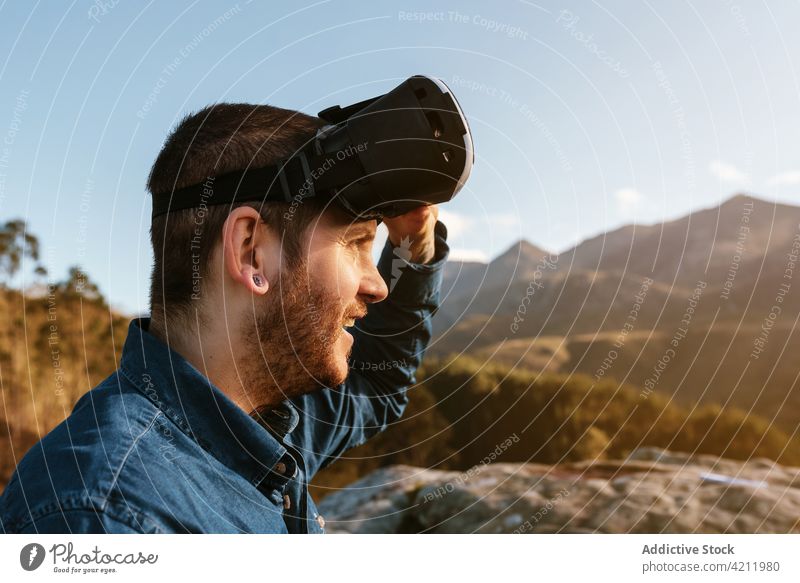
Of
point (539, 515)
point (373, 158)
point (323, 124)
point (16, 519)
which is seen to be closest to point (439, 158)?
point (373, 158)

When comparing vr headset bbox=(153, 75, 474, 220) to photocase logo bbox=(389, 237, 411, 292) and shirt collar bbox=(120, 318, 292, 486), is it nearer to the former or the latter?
shirt collar bbox=(120, 318, 292, 486)

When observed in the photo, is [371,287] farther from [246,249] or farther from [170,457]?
[170,457]

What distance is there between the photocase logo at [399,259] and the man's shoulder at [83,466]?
1.10 metres

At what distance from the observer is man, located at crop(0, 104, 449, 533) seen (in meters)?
1.35

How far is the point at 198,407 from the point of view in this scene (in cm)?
157

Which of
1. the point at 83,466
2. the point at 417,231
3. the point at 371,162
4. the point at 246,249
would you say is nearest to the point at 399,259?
the point at 417,231

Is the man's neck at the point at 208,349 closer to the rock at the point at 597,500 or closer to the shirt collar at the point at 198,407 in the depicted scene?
the shirt collar at the point at 198,407

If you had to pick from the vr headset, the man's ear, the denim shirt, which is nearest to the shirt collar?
the denim shirt

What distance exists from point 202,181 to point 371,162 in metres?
0.45

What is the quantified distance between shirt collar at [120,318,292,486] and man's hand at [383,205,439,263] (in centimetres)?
80

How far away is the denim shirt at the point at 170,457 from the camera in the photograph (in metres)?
1.23

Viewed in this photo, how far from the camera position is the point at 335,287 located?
1757 millimetres

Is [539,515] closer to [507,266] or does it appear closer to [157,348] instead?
[157,348]
